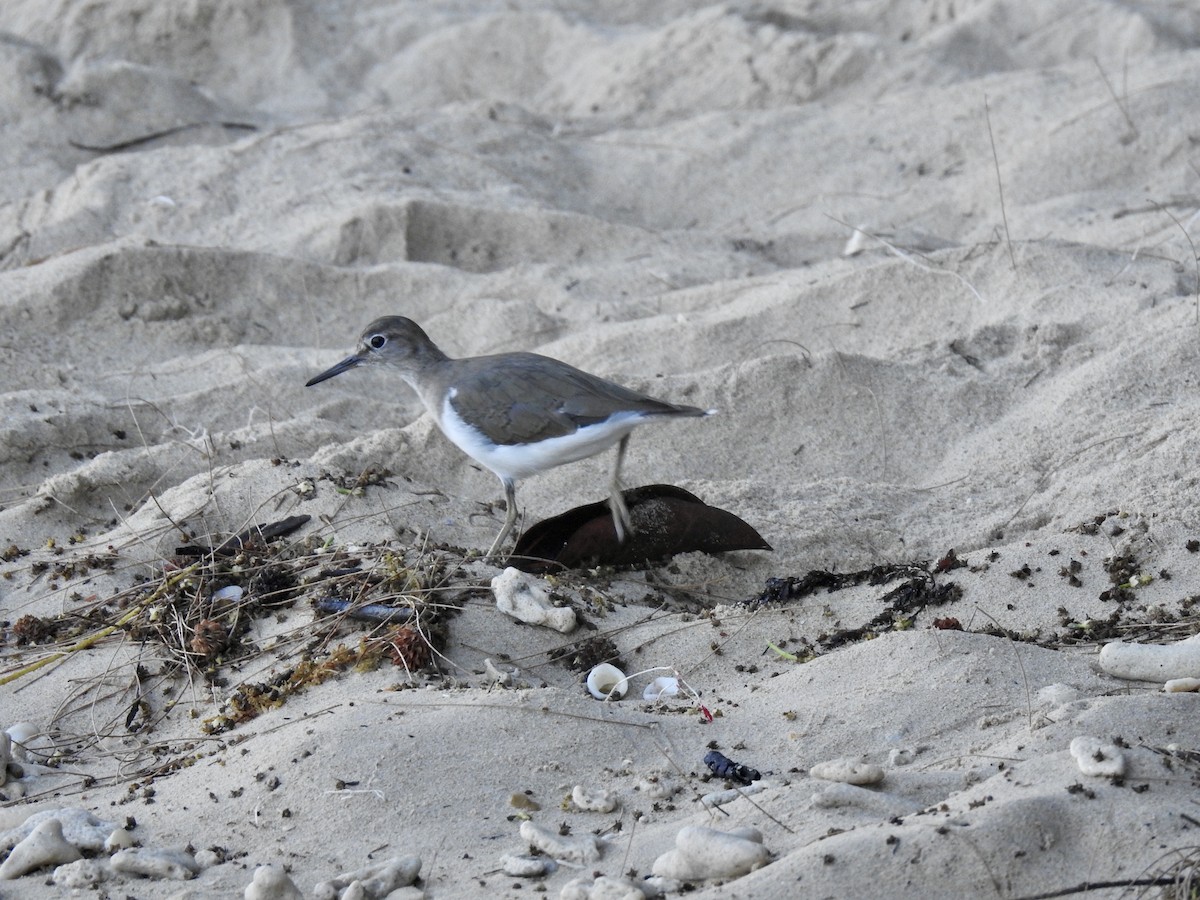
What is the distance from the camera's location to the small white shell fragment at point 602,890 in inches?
98.7

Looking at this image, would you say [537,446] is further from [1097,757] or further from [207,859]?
[1097,757]

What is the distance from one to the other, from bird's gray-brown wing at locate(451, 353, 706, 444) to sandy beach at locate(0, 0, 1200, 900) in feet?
1.37

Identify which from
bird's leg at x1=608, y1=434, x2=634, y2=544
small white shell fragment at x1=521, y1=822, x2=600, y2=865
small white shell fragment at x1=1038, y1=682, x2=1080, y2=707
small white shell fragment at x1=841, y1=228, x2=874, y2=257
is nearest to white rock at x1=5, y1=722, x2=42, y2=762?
small white shell fragment at x1=521, y1=822, x2=600, y2=865

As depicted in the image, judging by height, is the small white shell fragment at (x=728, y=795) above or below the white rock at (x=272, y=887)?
below

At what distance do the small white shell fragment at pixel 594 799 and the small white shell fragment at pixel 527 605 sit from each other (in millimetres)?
837

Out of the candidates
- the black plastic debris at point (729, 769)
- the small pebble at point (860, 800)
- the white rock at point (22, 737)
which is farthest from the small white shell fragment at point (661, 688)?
the white rock at point (22, 737)

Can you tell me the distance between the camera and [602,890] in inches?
99.5

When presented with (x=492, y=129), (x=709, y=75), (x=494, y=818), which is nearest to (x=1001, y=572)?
(x=494, y=818)

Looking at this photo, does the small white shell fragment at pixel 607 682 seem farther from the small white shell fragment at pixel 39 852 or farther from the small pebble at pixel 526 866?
the small white shell fragment at pixel 39 852

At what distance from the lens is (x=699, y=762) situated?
3135 mm

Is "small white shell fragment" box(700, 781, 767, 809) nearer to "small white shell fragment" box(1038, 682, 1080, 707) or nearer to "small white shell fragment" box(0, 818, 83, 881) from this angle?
"small white shell fragment" box(1038, 682, 1080, 707)

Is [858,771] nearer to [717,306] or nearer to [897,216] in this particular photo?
[717,306]

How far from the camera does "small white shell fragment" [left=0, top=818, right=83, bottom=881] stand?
284 centimetres

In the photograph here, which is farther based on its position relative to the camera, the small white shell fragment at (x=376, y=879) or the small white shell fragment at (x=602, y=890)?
the small white shell fragment at (x=376, y=879)
